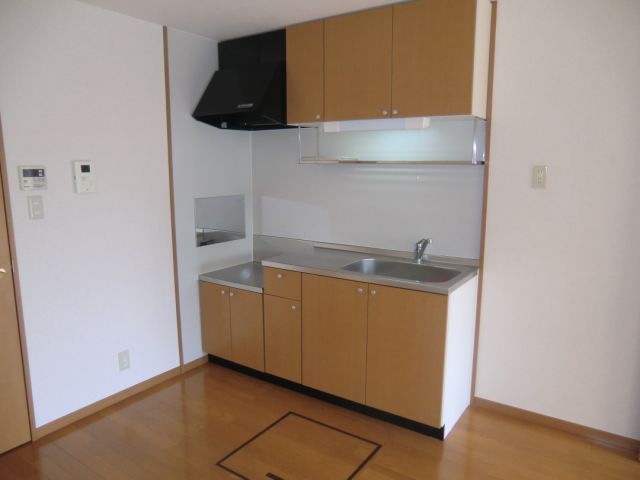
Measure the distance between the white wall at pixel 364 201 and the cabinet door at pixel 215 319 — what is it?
700 millimetres

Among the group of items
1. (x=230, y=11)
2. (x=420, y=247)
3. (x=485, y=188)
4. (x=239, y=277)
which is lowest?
(x=239, y=277)

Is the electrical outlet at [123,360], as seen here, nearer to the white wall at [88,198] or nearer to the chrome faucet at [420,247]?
the white wall at [88,198]

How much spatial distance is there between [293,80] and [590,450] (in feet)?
8.96

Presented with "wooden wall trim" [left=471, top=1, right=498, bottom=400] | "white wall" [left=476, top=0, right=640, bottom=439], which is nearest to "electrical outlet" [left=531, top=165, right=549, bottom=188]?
"white wall" [left=476, top=0, right=640, bottom=439]

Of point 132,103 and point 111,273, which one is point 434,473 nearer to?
point 111,273

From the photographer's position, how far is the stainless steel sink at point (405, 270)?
285 cm

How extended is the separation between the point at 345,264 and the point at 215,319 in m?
1.08

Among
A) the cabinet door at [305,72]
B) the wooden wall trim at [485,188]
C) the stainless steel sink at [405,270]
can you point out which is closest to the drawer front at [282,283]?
the stainless steel sink at [405,270]

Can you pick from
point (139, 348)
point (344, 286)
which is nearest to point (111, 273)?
point (139, 348)

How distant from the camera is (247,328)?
3.18 metres

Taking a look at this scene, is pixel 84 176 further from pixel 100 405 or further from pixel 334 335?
pixel 334 335

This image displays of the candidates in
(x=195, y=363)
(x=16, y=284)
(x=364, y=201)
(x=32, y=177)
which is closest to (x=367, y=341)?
(x=364, y=201)

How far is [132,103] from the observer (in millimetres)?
2848

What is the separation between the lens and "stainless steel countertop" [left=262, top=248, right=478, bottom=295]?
244 cm
